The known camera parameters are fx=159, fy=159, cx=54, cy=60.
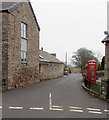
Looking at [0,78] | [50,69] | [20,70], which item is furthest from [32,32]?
[50,69]

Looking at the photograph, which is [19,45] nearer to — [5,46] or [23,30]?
[23,30]

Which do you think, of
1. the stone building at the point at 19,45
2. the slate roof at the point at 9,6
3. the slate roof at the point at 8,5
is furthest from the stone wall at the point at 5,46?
the slate roof at the point at 8,5

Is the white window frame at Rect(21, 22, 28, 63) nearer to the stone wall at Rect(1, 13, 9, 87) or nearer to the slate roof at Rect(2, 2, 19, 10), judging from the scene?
the slate roof at Rect(2, 2, 19, 10)

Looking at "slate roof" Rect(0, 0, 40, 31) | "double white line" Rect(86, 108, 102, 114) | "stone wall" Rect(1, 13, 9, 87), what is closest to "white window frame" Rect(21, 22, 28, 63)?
"slate roof" Rect(0, 0, 40, 31)

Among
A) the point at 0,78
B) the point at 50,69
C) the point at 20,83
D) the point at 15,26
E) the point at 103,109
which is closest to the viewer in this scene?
the point at 103,109

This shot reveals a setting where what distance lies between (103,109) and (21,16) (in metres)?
11.6

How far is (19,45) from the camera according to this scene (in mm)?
14781

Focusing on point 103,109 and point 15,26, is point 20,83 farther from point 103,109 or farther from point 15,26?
point 103,109

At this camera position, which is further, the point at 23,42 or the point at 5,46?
the point at 23,42

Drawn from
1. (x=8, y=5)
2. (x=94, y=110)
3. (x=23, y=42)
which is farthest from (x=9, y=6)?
(x=94, y=110)

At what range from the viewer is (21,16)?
1523cm

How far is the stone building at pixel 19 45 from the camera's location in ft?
41.9

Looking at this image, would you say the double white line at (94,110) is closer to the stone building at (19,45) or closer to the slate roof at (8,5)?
the stone building at (19,45)

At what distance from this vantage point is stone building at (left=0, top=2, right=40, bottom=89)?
503 inches
